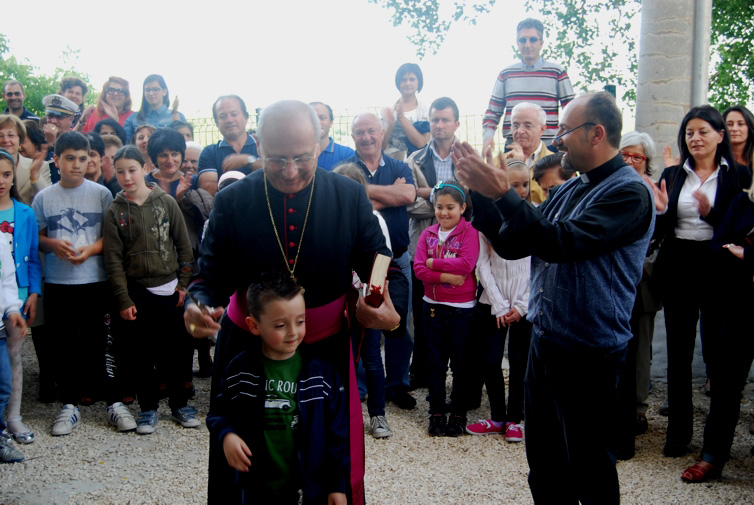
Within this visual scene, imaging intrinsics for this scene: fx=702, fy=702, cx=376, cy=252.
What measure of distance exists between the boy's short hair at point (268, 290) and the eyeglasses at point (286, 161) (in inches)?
16.9

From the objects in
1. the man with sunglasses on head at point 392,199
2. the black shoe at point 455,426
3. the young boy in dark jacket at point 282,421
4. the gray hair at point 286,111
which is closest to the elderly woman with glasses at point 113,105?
the man with sunglasses on head at point 392,199

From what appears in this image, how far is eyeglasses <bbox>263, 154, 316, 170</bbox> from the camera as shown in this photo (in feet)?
8.87

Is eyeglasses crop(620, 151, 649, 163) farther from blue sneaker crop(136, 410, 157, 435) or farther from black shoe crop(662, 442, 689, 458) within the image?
blue sneaker crop(136, 410, 157, 435)

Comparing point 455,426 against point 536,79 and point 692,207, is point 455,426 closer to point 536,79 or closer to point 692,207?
point 692,207

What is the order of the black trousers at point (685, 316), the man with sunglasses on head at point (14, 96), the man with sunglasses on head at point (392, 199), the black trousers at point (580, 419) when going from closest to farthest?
the black trousers at point (580, 419) < the black trousers at point (685, 316) < the man with sunglasses on head at point (392, 199) < the man with sunglasses on head at point (14, 96)

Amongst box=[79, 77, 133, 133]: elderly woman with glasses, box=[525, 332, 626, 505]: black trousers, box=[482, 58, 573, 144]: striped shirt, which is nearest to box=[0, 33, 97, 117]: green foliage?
box=[79, 77, 133, 133]: elderly woman with glasses

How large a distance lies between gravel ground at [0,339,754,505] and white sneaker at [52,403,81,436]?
63mm

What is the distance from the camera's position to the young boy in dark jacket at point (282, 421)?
2781mm

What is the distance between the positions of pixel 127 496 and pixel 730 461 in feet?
12.1

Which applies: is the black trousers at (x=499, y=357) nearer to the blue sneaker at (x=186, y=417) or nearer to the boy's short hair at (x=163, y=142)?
the blue sneaker at (x=186, y=417)

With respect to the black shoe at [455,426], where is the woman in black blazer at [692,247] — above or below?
above

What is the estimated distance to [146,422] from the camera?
16.9ft

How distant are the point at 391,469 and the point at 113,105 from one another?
5810 mm

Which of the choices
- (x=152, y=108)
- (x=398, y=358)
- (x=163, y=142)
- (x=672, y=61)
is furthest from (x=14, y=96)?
(x=672, y=61)
